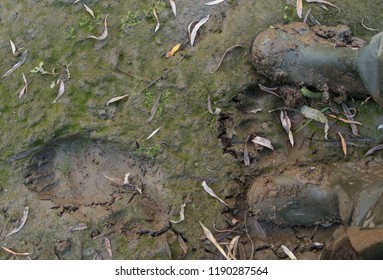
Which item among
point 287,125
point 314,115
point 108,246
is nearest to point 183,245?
point 108,246

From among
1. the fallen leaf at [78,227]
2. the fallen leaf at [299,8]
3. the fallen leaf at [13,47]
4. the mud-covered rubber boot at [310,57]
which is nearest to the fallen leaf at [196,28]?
the mud-covered rubber boot at [310,57]

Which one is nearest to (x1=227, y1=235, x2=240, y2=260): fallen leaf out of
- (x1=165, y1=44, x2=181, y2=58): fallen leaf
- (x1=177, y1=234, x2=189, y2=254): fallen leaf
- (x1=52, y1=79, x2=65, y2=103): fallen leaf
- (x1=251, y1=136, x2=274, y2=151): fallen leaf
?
(x1=177, y1=234, x2=189, y2=254): fallen leaf

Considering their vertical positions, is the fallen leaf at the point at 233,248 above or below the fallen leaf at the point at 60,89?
below

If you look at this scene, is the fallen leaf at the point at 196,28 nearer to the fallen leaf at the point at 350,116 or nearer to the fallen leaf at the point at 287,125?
the fallen leaf at the point at 287,125

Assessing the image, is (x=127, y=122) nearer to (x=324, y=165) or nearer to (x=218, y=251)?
(x=218, y=251)

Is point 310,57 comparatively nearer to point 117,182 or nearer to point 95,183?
point 117,182
